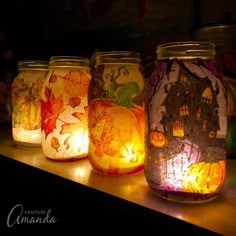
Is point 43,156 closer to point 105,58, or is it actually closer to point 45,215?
point 45,215

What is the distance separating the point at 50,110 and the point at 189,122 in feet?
1.18

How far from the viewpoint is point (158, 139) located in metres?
0.48

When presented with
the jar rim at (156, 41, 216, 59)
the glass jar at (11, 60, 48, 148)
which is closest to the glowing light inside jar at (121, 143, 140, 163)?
the jar rim at (156, 41, 216, 59)

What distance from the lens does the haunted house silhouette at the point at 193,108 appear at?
17.4 inches

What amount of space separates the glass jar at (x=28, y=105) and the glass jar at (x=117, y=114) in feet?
0.88

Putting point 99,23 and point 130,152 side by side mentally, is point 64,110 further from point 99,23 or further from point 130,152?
point 99,23

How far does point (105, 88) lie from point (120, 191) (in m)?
0.21

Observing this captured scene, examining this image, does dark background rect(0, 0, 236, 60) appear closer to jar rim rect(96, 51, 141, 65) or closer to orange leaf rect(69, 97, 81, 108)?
jar rim rect(96, 51, 141, 65)

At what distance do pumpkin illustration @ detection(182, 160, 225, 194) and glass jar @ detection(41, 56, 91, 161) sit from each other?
0.32 m

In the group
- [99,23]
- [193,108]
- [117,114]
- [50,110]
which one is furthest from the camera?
[99,23]

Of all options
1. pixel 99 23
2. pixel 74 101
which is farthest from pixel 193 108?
pixel 99 23

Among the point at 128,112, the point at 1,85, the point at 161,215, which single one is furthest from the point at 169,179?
the point at 1,85

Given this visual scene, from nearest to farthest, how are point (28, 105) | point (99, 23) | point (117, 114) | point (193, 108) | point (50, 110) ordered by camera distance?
point (193, 108)
point (117, 114)
point (50, 110)
point (28, 105)
point (99, 23)

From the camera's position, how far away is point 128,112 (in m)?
0.59
